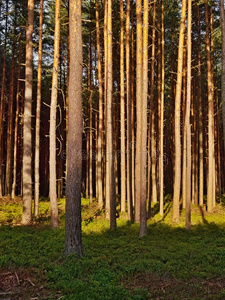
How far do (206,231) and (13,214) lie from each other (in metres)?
8.81

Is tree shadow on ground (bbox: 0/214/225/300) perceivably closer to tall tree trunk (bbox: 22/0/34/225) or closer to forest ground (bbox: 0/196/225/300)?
forest ground (bbox: 0/196/225/300)

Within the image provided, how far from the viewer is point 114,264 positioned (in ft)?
26.7

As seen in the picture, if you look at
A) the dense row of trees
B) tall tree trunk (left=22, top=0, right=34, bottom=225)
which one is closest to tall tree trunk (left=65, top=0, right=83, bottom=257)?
the dense row of trees

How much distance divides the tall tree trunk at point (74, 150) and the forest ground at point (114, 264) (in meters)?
0.58

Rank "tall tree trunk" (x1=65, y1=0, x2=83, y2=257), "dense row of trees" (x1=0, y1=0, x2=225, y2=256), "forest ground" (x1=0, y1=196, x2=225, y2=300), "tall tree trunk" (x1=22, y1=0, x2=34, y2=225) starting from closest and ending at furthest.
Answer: "forest ground" (x1=0, y1=196, x2=225, y2=300)
"tall tree trunk" (x1=65, y1=0, x2=83, y2=257)
"dense row of trees" (x1=0, y1=0, x2=225, y2=256)
"tall tree trunk" (x1=22, y1=0, x2=34, y2=225)

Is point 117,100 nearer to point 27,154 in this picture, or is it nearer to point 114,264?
point 27,154

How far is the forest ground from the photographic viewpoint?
638cm

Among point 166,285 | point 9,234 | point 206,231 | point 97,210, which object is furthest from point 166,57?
point 166,285

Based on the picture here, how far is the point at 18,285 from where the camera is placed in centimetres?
686

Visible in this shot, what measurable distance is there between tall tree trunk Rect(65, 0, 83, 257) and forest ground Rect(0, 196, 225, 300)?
582 mm

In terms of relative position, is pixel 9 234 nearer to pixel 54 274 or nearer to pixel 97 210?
pixel 54 274

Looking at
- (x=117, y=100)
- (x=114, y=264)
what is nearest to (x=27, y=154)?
(x=114, y=264)

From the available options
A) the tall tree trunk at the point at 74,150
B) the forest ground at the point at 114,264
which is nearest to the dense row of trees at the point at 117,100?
the tall tree trunk at the point at 74,150

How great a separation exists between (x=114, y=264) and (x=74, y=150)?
312 cm
